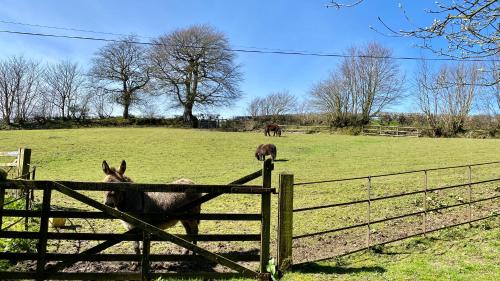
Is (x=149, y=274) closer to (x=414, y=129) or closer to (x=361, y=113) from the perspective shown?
(x=414, y=129)

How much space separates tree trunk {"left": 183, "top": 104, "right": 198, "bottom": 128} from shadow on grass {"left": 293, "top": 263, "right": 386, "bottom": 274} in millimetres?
48745

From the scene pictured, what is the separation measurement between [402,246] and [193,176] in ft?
38.9

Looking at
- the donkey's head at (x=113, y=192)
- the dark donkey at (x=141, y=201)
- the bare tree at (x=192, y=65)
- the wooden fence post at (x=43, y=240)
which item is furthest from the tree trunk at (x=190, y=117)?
the wooden fence post at (x=43, y=240)

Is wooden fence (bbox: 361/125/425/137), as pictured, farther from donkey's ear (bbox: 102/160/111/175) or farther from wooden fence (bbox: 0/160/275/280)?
wooden fence (bbox: 0/160/275/280)

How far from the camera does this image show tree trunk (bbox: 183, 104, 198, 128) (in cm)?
5394

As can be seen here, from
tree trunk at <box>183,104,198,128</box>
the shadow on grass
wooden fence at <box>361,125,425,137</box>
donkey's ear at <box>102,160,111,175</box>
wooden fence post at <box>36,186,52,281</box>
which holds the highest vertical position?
tree trunk at <box>183,104,198,128</box>

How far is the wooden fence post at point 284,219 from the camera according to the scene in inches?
221

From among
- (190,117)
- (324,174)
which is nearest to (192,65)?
(190,117)

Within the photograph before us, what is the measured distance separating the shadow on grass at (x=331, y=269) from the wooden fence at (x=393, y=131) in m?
43.1

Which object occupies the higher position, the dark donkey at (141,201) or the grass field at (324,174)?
the dark donkey at (141,201)

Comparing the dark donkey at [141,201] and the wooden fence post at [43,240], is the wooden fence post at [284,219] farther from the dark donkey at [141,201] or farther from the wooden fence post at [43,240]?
the wooden fence post at [43,240]

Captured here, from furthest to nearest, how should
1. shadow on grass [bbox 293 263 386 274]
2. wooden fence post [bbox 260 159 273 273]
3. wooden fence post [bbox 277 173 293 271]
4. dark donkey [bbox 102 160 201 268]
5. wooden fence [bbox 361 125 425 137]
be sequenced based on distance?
wooden fence [bbox 361 125 425 137] < dark donkey [bbox 102 160 201 268] < shadow on grass [bbox 293 263 386 274] < wooden fence post [bbox 277 173 293 271] < wooden fence post [bbox 260 159 273 273]

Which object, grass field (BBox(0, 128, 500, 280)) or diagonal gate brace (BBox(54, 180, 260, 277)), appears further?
grass field (BBox(0, 128, 500, 280))

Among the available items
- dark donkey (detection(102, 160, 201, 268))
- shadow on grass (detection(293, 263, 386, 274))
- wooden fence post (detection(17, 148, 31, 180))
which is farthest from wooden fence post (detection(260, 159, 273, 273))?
wooden fence post (detection(17, 148, 31, 180))
